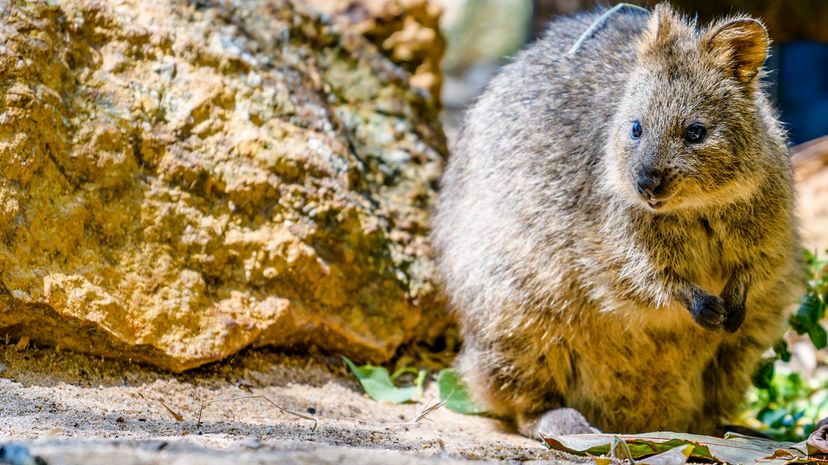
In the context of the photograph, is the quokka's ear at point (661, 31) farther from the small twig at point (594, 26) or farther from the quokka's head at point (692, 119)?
the small twig at point (594, 26)

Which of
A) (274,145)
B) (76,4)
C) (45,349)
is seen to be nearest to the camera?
(45,349)

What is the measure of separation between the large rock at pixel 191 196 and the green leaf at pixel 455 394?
337mm

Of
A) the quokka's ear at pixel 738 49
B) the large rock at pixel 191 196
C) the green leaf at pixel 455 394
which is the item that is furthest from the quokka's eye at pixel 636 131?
the green leaf at pixel 455 394

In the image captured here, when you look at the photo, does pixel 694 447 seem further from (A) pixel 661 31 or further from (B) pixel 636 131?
(A) pixel 661 31

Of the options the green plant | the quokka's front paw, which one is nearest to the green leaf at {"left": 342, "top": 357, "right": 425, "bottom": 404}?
the quokka's front paw

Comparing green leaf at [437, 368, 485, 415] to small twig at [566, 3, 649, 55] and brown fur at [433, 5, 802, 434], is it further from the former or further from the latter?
small twig at [566, 3, 649, 55]

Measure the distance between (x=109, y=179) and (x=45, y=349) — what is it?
33.1 inches

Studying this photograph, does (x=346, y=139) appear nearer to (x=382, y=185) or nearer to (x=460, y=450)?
(x=382, y=185)

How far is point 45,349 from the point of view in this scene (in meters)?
3.95

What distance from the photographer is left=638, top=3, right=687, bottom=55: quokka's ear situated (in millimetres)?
3943

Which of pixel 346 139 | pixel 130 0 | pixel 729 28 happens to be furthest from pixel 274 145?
pixel 729 28

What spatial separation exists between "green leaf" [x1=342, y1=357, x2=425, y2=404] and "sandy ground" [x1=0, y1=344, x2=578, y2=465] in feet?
0.15

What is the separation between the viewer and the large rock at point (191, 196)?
3.93 metres

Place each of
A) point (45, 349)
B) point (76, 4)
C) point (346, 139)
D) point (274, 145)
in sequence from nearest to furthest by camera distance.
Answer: point (45, 349)
point (76, 4)
point (274, 145)
point (346, 139)
